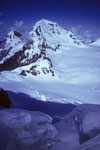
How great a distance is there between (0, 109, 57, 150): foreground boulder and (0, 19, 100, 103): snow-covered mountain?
35.8 feet

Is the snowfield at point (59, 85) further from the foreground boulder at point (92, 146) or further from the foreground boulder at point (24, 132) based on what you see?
the foreground boulder at point (92, 146)

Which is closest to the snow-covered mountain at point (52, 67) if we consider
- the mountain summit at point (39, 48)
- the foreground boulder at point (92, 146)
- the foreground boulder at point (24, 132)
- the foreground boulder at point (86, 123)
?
the mountain summit at point (39, 48)

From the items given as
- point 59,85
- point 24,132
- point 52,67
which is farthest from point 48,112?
point 52,67

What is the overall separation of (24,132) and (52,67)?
30055 mm

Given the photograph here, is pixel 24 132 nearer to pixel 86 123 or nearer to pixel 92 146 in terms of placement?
pixel 92 146

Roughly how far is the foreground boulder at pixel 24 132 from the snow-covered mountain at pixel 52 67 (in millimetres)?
10899

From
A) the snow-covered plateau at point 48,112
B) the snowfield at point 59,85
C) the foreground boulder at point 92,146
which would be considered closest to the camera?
the foreground boulder at point 92,146

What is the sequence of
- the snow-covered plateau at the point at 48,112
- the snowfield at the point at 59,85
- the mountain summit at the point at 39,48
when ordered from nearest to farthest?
the snow-covered plateau at the point at 48,112 → the snowfield at the point at 59,85 → the mountain summit at the point at 39,48

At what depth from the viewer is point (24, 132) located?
14.7ft

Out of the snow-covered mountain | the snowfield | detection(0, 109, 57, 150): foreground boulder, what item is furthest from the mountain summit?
detection(0, 109, 57, 150): foreground boulder

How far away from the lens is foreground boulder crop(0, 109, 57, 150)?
3946mm

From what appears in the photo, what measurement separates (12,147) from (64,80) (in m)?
24.4

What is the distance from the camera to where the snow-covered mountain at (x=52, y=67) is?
19.1 metres

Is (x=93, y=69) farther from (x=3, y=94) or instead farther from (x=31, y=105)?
(x=3, y=94)
